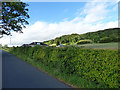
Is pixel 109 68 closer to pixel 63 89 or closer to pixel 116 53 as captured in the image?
pixel 116 53

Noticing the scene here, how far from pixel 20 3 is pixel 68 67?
18.8 metres

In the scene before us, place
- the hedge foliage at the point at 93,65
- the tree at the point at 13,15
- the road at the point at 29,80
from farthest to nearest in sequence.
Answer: the tree at the point at 13,15, the road at the point at 29,80, the hedge foliage at the point at 93,65

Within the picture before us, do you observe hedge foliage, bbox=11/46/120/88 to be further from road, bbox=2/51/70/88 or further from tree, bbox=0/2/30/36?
tree, bbox=0/2/30/36

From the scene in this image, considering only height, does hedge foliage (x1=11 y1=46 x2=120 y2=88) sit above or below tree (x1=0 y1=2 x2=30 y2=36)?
below

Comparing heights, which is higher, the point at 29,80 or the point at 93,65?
the point at 93,65

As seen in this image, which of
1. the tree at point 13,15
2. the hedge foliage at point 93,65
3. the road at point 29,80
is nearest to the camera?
the hedge foliage at point 93,65

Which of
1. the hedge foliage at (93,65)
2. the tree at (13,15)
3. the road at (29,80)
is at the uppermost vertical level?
the tree at (13,15)

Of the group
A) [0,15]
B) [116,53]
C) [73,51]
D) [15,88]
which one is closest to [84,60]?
[73,51]

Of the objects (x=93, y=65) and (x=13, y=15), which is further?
(x=13, y=15)

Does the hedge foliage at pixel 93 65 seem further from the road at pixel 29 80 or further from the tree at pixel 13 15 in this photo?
the tree at pixel 13 15

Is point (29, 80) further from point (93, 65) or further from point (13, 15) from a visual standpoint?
point (13, 15)

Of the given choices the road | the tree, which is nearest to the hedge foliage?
the road

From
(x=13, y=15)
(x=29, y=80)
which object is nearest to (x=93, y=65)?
(x=29, y=80)

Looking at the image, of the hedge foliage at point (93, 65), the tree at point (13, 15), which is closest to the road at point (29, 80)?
the hedge foliage at point (93, 65)
